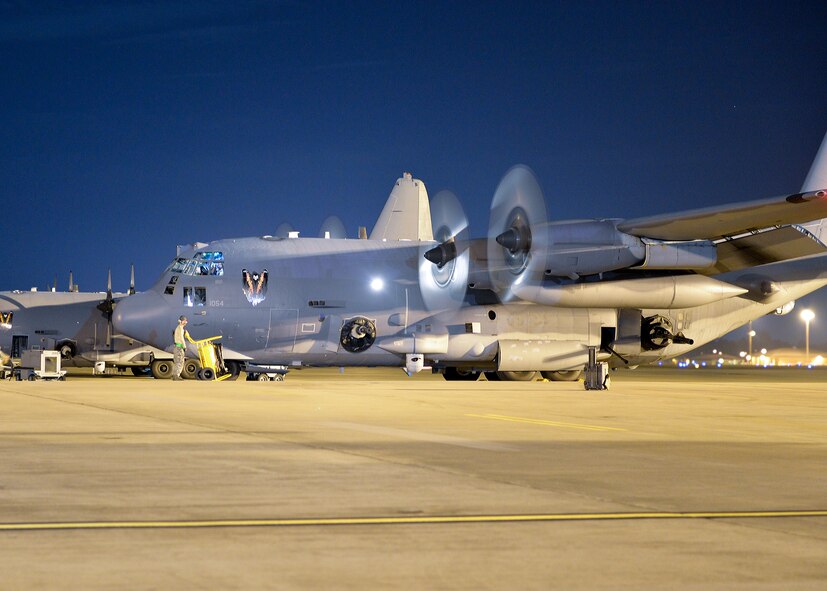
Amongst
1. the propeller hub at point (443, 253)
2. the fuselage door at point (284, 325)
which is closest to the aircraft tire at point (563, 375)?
the propeller hub at point (443, 253)

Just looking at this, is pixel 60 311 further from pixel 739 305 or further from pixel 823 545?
pixel 823 545

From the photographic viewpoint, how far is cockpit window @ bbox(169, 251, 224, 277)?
110 feet

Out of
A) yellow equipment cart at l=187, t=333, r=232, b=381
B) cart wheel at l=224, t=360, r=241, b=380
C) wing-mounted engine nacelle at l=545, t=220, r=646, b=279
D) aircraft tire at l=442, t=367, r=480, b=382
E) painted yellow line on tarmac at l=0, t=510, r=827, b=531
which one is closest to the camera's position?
painted yellow line on tarmac at l=0, t=510, r=827, b=531

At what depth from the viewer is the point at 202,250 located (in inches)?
1336

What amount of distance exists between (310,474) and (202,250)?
83.4ft

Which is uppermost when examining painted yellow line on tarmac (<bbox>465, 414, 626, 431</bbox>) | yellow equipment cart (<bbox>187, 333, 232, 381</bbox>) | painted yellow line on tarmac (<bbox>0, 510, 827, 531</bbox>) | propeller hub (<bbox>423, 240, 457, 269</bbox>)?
propeller hub (<bbox>423, 240, 457, 269</bbox>)

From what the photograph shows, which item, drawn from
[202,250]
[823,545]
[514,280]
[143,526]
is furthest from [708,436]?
[202,250]

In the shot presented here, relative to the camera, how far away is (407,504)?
300 inches

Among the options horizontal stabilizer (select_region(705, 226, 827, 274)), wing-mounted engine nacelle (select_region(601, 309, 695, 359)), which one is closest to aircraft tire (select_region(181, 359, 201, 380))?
wing-mounted engine nacelle (select_region(601, 309, 695, 359))

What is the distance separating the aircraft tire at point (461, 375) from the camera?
123ft

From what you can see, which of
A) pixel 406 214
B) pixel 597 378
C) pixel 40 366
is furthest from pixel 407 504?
pixel 406 214

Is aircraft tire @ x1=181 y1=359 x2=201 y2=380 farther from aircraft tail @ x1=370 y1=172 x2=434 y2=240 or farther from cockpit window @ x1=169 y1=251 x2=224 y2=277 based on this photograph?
aircraft tail @ x1=370 y1=172 x2=434 y2=240

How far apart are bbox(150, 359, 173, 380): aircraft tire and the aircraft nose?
10092mm

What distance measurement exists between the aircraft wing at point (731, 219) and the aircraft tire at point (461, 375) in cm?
907
